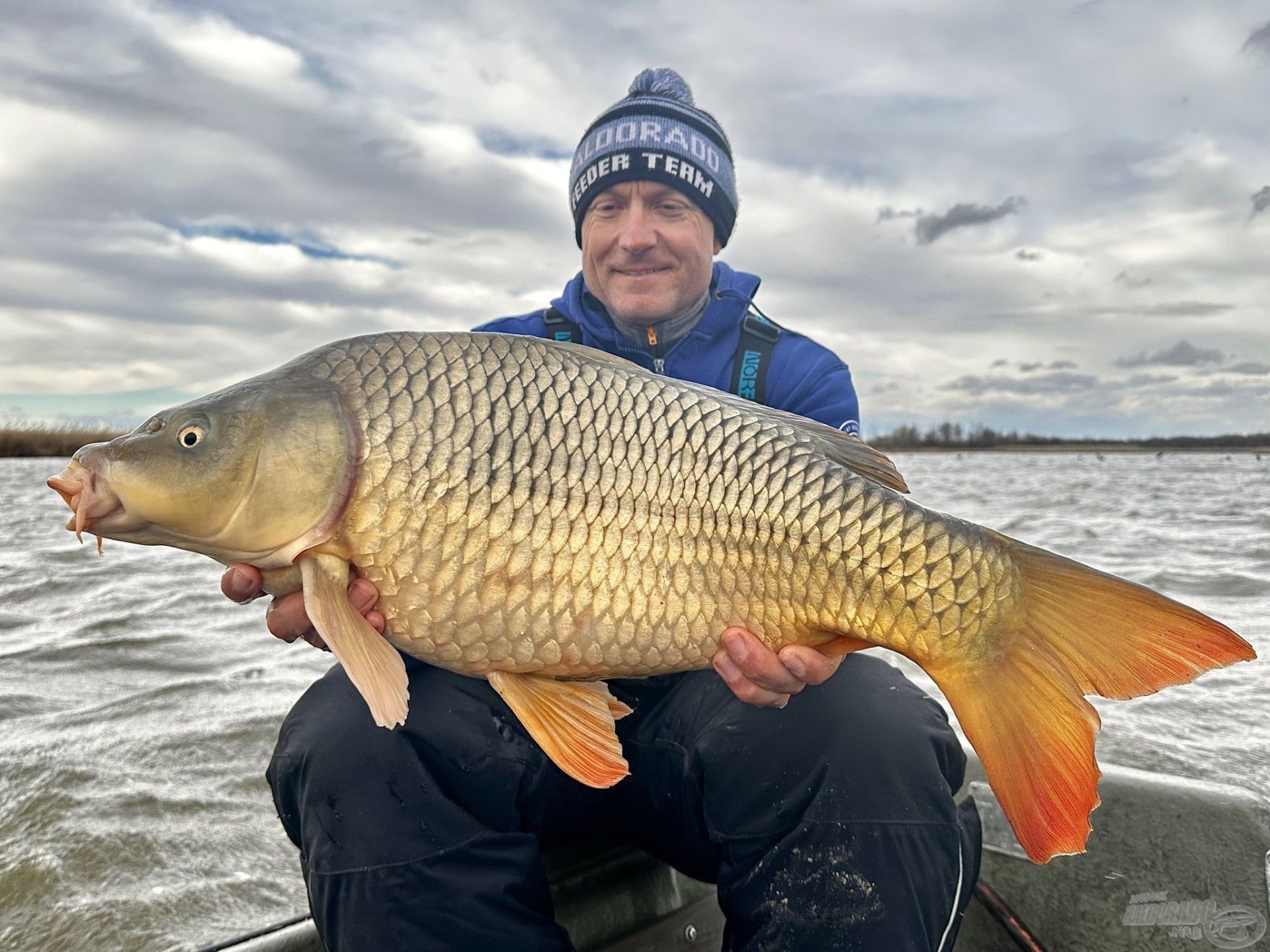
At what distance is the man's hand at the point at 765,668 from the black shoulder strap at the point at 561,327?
120 cm

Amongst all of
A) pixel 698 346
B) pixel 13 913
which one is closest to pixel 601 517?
pixel 698 346

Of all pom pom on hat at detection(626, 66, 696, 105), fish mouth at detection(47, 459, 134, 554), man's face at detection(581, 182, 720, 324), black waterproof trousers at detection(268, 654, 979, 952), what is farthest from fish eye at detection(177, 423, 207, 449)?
pom pom on hat at detection(626, 66, 696, 105)

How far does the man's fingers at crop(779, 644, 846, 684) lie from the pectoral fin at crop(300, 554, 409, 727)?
2.07 feet

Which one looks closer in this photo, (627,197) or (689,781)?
(689,781)

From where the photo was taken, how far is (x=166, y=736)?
10.0 ft

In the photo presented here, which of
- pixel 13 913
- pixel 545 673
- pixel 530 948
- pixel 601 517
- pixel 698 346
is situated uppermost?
pixel 698 346

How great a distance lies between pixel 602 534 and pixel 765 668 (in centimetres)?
35

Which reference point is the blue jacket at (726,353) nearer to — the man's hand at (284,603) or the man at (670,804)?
the man at (670,804)

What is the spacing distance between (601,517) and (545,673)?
11.4 inches

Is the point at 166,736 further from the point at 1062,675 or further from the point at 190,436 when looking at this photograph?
the point at 1062,675

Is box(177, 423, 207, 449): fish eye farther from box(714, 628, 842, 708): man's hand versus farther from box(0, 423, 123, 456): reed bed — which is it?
box(0, 423, 123, 456): reed bed

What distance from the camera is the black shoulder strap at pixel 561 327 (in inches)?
96.9

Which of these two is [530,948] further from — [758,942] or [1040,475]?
[1040,475]

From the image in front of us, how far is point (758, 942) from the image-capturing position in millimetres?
1390
